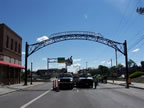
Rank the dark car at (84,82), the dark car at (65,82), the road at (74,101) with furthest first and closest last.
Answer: the dark car at (84,82), the dark car at (65,82), the road at (74,101)

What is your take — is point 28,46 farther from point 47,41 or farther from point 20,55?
point 20,55

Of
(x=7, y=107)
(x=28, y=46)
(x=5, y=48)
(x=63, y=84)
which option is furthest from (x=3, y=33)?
(x=7, y=107)

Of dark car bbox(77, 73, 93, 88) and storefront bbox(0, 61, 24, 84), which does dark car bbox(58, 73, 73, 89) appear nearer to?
dark car bbox(77, 73, 93, 88)

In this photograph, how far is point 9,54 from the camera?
29.6 metres

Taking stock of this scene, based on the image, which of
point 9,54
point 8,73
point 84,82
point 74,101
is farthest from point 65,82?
Result: point 9,54

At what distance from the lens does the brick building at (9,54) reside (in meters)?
27.0

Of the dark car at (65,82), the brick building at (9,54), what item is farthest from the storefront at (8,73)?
the dark car at (65,82)

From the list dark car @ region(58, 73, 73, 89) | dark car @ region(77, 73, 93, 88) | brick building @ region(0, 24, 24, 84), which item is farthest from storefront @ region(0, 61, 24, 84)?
dark car @ region(77, 73, 93, 88)

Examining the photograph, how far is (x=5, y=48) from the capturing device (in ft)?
91.2

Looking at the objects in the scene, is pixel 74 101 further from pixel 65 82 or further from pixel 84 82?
pixel 84 82

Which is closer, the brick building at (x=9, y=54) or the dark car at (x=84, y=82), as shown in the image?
the dark car at (x=84, y=82)

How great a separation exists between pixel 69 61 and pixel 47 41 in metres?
24.6

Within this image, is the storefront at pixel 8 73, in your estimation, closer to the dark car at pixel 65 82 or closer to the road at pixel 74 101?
the dark car at pixel 65 82

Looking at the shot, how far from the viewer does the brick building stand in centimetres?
2698
